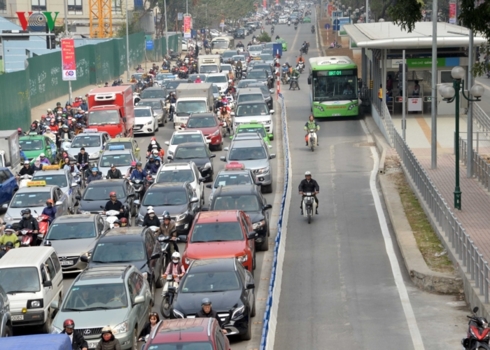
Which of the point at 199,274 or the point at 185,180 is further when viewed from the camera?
the point at 185,180

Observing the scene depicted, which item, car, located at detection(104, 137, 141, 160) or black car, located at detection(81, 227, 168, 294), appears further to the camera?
car, located at detection(104, 137, 141, 160)

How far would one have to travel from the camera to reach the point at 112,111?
46.7m

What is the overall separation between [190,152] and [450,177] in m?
8.68

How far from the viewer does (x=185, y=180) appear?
32094mm

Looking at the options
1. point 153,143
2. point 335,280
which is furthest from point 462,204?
point 153,143

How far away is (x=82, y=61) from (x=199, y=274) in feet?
202

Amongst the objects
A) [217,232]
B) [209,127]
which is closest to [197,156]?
[209,127]

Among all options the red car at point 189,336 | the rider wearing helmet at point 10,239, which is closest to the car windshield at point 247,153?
the rider wearing helmet at point 10,239

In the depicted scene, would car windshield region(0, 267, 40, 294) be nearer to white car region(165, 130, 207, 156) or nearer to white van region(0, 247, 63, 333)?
white van region(0, 247, 63, 333)

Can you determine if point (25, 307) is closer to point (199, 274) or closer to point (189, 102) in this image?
point (199, 274)

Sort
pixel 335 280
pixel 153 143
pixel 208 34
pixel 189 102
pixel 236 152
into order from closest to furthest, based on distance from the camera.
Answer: pixel 335 280, pixel 236 152, pixel 153 143, pixel 189 102, pixel 208 34

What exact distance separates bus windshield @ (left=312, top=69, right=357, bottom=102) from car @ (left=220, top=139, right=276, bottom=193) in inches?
641

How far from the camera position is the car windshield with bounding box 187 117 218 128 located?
4587cm

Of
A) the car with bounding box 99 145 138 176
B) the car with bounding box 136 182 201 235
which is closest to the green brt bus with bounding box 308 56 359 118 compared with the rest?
the car with bounding box 99 145 138 176
